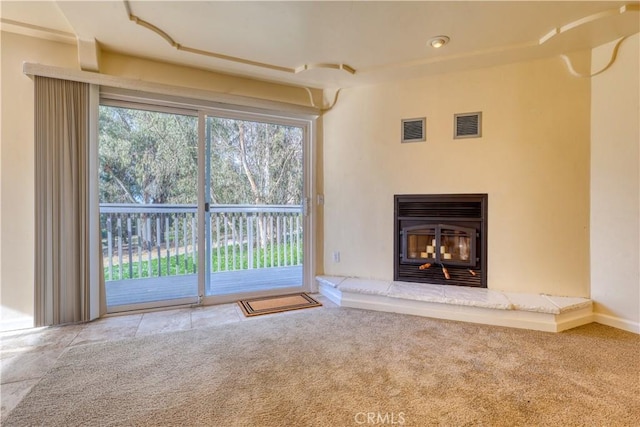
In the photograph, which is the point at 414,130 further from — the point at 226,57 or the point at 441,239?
the point at 226,57

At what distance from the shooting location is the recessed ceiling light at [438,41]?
2279 mm

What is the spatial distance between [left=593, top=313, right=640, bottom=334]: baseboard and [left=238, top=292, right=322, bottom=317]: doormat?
2371mm

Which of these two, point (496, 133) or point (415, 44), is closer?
point (415, 44)

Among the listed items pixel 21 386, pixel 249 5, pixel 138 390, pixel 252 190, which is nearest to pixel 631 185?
pixel 249 5

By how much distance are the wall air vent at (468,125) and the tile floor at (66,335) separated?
2.11 m

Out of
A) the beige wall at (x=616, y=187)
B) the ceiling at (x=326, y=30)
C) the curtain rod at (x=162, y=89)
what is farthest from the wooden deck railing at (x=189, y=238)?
the beige wall at (x=616, y=187)

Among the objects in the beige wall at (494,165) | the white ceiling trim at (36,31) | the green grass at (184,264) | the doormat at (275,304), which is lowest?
the doormat at (275,304)

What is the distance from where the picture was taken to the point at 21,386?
1.59 meters

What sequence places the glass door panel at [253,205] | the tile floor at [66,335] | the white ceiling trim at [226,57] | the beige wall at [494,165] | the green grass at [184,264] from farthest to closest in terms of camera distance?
the glass door panel at [253,205], the green grass at [184,264], the beige wall at [494,165], the white ceiling trim at [226,57], the tile floor at [66,335]

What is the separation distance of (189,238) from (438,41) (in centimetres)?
297

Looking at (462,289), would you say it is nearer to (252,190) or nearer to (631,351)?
(631,351)

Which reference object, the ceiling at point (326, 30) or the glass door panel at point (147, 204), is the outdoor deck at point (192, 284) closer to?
the glass door panel at point (147, 204)

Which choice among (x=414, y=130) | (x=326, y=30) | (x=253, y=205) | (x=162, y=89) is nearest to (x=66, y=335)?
(x=253, y=205)

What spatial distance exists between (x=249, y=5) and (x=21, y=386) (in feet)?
8.52
